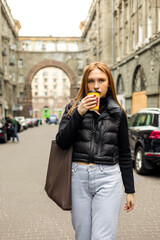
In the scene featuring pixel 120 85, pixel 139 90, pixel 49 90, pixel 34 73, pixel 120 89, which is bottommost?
pixel 139 90

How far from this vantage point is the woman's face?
2443 millimetres

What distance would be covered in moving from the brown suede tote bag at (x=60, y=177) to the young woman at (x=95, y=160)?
62 mm

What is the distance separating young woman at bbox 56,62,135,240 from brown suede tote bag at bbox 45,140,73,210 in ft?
0.20

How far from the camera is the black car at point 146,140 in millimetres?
7559

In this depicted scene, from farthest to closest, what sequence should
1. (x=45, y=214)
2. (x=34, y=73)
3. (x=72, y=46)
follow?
(x=72, y=46), (x=34, y=73), (x=45, y=214)

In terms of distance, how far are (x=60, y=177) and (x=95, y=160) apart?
1.01 ft

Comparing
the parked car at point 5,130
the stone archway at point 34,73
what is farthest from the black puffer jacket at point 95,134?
the stone archway at point 34,73

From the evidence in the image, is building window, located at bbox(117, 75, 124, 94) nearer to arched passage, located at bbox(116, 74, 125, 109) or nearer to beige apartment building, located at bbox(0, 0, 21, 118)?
arched passage, located at bbox(116, 74, 125, 109)

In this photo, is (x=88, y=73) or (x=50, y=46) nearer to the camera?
(x=88, y=73)

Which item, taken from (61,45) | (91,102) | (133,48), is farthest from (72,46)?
(91,102)

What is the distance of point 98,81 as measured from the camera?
246 cm

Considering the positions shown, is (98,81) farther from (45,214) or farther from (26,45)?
(26,45)

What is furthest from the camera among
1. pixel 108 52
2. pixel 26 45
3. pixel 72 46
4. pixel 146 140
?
pixel 72 46

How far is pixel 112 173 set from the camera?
2393mm
